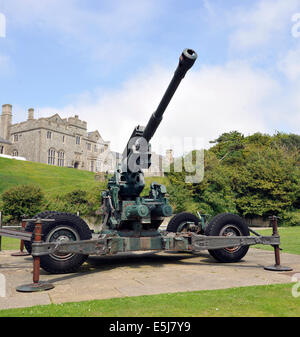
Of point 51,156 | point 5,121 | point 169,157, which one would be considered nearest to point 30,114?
point 5,121

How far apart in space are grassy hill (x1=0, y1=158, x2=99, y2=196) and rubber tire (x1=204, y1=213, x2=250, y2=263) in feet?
74.8

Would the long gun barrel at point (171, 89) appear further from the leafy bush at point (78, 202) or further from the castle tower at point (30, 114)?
the castle tower at point (30, 114)

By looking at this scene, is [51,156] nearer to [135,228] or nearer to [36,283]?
[135,228]

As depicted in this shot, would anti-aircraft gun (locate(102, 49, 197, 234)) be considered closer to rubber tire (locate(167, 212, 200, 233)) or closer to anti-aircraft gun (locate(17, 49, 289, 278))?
anti-aircraft gun (locate(17, 49, 289, 278))

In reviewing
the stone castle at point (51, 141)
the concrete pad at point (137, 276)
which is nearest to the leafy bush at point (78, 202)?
the concrete pad at point (137, 276)

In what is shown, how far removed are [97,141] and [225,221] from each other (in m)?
68.4

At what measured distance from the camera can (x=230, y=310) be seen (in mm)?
3955

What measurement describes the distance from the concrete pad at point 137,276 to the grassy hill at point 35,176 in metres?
22.3

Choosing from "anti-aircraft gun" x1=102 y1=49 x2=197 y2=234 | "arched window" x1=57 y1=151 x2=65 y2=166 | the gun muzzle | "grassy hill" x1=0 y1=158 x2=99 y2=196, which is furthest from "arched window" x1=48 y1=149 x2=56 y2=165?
the gun muzzle

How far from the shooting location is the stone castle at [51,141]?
61.1m

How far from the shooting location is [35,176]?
136 ft

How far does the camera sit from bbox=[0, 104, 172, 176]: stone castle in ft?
201
